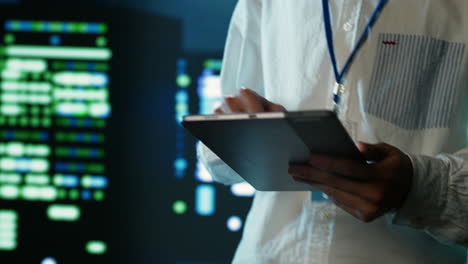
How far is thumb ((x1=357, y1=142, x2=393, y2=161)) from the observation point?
0.61 metres

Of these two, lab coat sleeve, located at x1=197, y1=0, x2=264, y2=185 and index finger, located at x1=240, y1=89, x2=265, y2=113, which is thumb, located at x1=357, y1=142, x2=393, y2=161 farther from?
lab coat sleeve, located at x1=197, y1=0, x2=264, y2=185

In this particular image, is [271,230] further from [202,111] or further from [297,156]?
[202,111]

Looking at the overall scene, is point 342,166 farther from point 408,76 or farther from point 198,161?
point 198,161

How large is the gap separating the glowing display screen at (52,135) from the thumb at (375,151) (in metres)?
1.40

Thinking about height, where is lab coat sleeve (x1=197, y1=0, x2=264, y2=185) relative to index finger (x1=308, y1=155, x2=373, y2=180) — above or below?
above

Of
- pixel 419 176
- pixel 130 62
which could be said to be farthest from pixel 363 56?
pixel 130 62

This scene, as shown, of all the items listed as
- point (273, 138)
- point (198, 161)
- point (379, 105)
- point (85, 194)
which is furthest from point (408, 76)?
point (85, 194)

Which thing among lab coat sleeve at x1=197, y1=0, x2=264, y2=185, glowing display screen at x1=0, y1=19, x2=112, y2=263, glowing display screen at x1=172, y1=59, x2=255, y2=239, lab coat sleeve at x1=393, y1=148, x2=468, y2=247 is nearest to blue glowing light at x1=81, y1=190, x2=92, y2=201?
glowing display screen at x1=0, y1=19, x2=112, y2=263

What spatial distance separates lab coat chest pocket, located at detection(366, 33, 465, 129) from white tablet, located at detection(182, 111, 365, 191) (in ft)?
0.58

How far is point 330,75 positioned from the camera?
2.66 feet

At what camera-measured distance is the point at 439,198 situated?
0.66 meters

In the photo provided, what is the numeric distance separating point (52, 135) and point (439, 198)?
1.54 m

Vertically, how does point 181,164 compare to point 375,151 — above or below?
below

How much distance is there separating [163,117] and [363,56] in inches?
46.0
